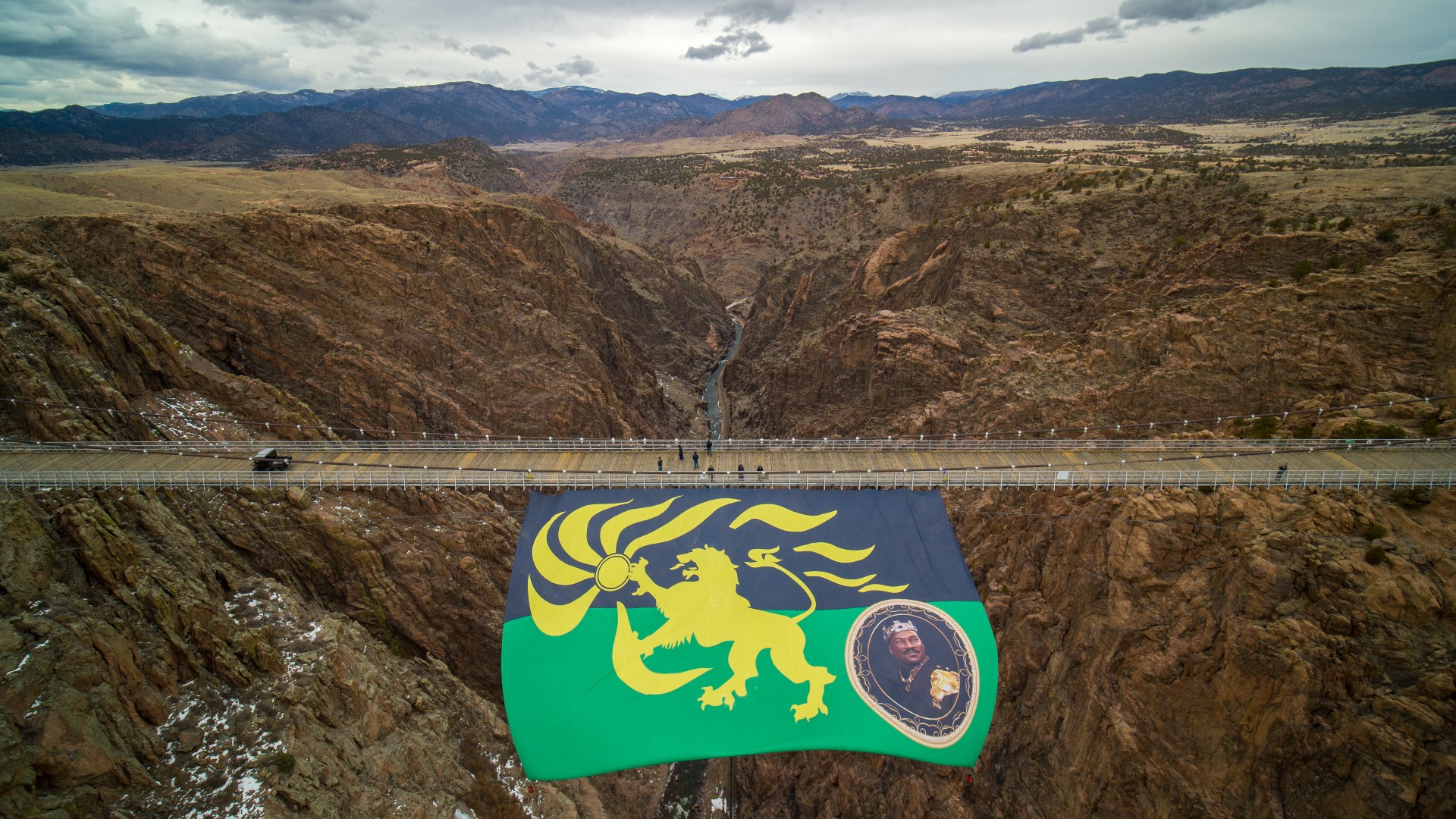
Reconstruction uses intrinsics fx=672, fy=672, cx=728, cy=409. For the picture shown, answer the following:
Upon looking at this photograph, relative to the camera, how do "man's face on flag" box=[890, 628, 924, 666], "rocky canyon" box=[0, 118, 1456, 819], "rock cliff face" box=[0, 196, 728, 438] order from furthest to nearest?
"rock cliff face" box=[0, 196, 728, 438], "man's face on flag" box=[890, 628, 924, 666], "rocky canyon" box=[0, 118, 1456, 819]

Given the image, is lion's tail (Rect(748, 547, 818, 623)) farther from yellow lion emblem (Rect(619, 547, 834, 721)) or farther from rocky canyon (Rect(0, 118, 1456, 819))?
rocky canyon (Rect(0, 118, 1456, 819))

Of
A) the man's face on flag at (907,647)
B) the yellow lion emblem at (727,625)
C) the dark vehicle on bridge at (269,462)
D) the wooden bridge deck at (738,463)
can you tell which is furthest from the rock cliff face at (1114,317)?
the dark vehicle on bridge at (269,462)

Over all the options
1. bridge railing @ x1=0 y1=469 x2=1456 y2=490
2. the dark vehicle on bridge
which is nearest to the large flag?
bridge railing @ x1=0 y1=469 x2=1456 y2=490

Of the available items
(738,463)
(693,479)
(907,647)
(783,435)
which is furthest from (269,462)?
(783,435)

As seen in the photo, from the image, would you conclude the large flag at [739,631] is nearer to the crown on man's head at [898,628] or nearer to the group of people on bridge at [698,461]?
the crown on man's head at [898,628]

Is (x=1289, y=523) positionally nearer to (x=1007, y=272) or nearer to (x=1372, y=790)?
(x=1372, y=790)

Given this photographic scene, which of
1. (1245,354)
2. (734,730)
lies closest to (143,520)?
(734,730)

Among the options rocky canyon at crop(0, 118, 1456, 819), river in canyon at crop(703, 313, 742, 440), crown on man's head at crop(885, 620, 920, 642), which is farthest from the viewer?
river in canyon at crop(703, 313, 742, 440)
